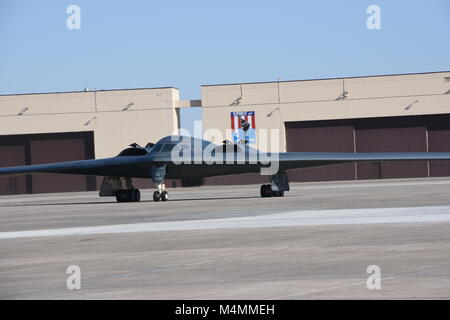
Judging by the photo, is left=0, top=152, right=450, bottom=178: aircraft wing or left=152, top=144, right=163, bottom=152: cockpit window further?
left=152, top=144, right=163, bottom=152: cockpit window

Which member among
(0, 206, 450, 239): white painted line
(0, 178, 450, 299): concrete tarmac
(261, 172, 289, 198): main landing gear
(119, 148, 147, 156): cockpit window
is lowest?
(0, 178, 450, 299): concrete tarmac

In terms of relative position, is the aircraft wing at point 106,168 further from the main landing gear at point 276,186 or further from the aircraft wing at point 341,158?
the aircraft wing at point 341,158

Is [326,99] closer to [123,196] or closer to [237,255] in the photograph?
[123,196]

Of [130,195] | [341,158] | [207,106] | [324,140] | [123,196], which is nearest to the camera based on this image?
[341,158]

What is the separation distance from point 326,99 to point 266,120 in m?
4.53

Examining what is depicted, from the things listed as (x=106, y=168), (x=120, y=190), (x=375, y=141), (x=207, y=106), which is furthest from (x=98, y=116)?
(x=106, y=168)

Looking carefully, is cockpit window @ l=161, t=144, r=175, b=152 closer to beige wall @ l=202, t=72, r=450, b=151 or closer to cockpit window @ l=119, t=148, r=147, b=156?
cockpit window @ l=119, t=148, r=147, b=156

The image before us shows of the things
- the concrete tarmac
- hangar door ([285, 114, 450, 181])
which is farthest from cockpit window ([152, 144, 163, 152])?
hangar door ([285, 114, 450, 181])

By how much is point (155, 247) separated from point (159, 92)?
4788 centimetres

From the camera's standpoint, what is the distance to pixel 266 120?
202 ft

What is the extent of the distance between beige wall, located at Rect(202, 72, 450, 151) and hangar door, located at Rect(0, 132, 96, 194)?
373 inches

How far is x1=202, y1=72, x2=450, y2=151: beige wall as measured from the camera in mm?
58969
